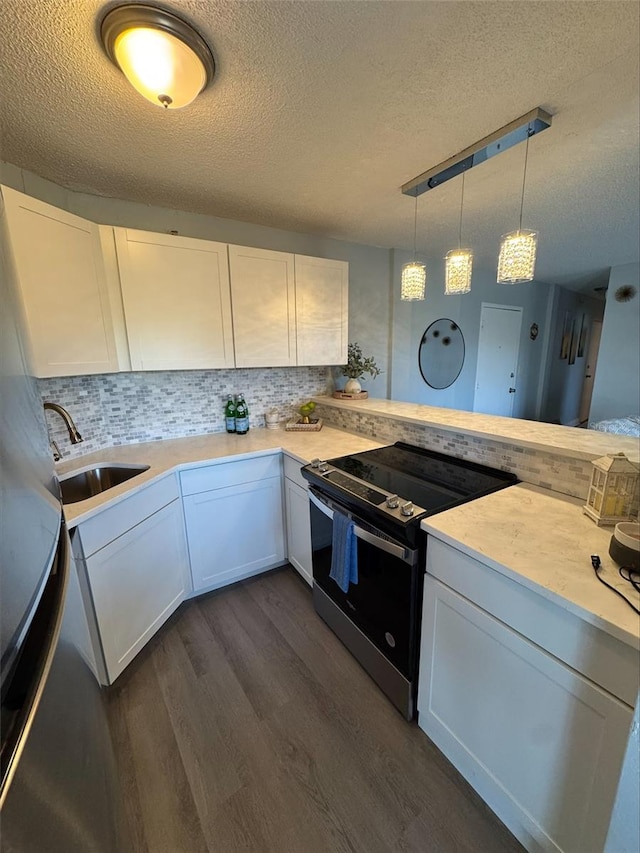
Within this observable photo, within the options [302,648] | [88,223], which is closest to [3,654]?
[302,648]

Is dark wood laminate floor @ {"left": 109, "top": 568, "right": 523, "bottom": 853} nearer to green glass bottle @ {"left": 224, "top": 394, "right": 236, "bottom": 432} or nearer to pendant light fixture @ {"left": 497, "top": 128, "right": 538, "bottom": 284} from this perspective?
Result: green glass bottle @ {"left": 224, "top": 394, "right": 236, "bottom": 432}

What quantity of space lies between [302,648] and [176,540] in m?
0.86

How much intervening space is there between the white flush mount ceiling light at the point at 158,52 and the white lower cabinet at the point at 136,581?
1.50 m

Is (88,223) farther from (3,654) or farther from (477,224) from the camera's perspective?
(477,224)

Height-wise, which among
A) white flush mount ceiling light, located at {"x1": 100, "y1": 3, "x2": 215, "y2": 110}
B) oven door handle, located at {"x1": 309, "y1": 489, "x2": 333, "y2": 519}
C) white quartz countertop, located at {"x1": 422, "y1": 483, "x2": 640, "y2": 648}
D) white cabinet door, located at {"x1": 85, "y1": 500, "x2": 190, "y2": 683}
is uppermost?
white flush mount ceiling light, located at {"x1": 100, "y1": 3, "x2": 215, "y2": 110}

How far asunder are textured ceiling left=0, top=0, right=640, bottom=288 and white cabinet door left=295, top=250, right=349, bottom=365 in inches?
14.3

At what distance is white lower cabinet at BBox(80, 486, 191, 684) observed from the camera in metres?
1.38

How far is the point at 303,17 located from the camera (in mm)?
904

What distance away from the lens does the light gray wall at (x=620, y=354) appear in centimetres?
262

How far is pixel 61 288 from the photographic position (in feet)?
5.04

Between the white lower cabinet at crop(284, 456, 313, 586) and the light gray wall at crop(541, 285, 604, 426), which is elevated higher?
the light gray wall at crop(541, 285, 604, 426)

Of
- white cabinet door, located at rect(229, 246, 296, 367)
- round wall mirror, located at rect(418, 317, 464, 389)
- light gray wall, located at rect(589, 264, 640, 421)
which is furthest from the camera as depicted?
round wall mirror, located at rect(418, 317, 464, 389)

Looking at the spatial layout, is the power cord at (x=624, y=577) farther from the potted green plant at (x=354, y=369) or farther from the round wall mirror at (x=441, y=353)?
the round wall mirror at (x=441, y=353)

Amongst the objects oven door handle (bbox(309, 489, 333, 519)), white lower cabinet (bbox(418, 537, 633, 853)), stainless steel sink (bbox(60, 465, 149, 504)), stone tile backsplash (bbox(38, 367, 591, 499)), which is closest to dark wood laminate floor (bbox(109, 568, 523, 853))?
white lower cabinet (bbox(418, 537, 633, 853))
